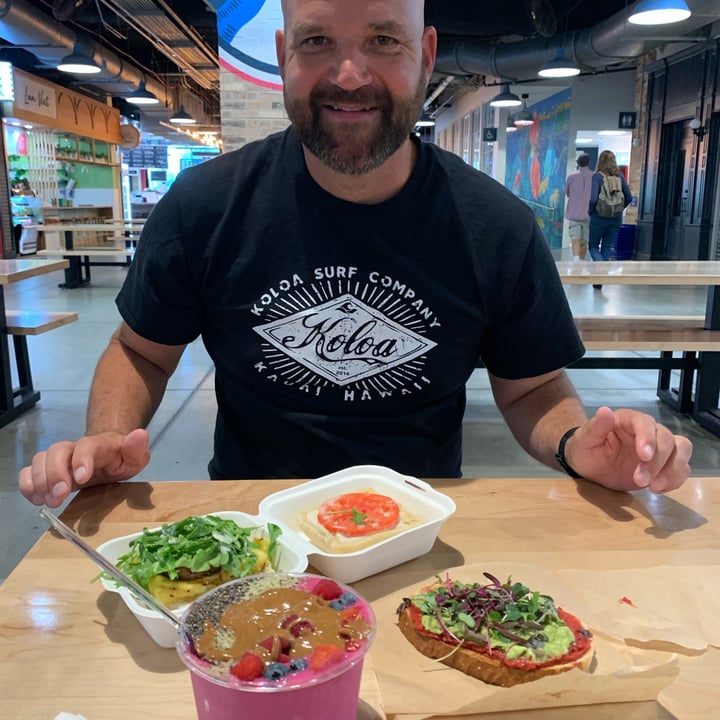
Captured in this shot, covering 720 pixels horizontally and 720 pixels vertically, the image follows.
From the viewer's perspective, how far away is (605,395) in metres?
4.90

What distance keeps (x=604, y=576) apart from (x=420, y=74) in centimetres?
100

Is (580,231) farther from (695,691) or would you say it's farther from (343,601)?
(343,601)

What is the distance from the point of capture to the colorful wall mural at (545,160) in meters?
15.2

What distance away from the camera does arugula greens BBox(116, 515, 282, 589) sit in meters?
0.84

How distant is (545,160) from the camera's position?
53.1 ft

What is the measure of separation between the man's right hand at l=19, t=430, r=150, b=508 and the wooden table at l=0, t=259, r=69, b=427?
3.34 metres

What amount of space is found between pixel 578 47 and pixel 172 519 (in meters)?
10.6

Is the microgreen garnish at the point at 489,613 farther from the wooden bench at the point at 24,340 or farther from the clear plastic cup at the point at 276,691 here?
the wooden bench at the point at 24,340

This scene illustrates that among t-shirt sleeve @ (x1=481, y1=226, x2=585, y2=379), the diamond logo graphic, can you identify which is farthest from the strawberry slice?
t-shirt sleeve @ (x1=481, y1=226, x2=585, y2=379)

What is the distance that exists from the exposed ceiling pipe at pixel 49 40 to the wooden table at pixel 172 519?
972cm

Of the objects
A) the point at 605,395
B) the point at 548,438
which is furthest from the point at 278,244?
the point at 605,395

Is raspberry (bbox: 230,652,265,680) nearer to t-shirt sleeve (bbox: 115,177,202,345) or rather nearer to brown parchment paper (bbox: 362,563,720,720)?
brown parchment paper (bbox: 362,563,720,720)

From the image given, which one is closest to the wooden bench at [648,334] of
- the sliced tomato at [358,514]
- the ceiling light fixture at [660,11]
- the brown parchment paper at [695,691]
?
the sliced tomato at [358,514]

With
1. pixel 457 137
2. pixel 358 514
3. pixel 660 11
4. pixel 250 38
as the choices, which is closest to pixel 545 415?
pixel 358 514
